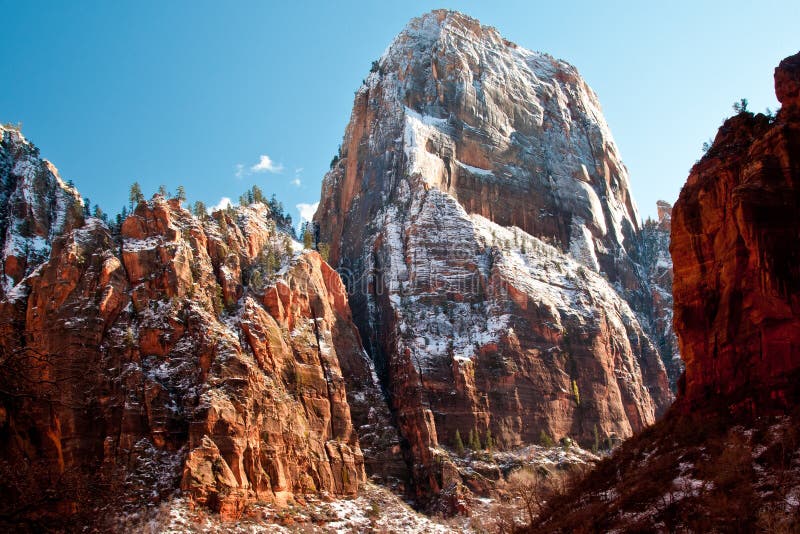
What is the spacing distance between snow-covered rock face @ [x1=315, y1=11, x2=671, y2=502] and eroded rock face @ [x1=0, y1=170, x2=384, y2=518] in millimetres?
12397

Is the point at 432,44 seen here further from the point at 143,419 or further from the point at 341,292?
the point at 143,419

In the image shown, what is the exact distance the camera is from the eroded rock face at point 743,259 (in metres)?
38.0

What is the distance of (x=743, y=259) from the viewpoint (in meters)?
41.2

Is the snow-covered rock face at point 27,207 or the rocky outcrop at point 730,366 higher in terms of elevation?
the snow-covered rock face at point 27,207

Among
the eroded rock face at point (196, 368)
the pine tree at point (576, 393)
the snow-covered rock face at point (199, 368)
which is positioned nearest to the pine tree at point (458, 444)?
the snow-covered rock face at point (199, 368)

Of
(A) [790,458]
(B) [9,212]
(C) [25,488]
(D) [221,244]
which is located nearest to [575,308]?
(D) [221,244]

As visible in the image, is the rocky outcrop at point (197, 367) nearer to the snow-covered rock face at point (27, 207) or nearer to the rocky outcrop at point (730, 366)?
the snow-covered rock face at point (27, 207)

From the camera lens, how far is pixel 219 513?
79750mm

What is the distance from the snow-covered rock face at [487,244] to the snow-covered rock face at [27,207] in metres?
49.2

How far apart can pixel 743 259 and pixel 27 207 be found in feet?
359

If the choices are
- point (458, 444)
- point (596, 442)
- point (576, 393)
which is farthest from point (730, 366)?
point (576, 393)

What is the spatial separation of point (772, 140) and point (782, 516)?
2116 cm

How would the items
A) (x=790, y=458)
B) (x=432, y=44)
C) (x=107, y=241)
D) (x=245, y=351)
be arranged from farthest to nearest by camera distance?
(x=432, y=44) < (x=107, y=241) < (x=245, y=351) < (x=790, y=458)

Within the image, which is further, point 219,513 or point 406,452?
point 406,452
